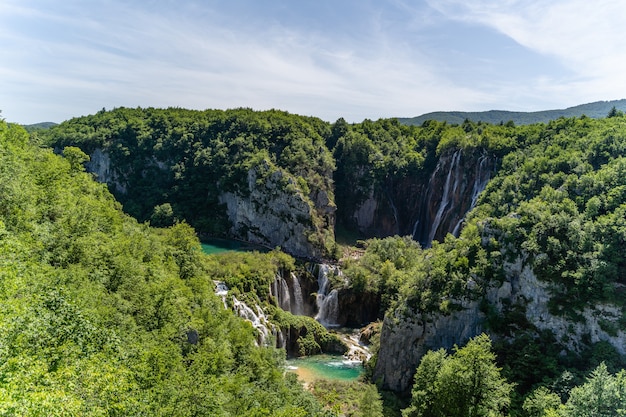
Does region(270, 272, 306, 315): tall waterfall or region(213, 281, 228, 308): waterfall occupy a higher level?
region(213, 281, 228, 308): waterfall

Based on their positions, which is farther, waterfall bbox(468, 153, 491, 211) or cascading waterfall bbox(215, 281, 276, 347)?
waterfall bbox(468, 153, 491, 211)

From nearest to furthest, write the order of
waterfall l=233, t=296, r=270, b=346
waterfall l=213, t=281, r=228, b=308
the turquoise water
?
the turquoise water → waterfall l=233, t=296, r=270, b=346 → waterfall l=213, t=281, r=228, b=308

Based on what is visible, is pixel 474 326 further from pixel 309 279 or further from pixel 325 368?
pixel 309 279

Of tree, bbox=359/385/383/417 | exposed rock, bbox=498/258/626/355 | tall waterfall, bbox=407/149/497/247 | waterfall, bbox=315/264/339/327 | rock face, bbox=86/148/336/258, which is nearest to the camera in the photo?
tree, bbox=359/385/383/417

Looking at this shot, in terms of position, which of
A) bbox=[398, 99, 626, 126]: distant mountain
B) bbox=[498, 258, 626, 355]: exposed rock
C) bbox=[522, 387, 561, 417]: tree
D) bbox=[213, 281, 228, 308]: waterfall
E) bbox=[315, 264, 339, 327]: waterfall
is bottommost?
bbox=[315, 264, 339, 327]: waterfall

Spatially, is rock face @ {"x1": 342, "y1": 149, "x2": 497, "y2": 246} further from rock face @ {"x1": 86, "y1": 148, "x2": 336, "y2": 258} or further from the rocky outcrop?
the rocky outcrop

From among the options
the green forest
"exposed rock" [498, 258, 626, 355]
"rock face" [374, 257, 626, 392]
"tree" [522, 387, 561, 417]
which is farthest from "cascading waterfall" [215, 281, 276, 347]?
"tree" [522, 387, 561, 417]

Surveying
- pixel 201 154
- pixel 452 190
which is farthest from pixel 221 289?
pixel 201 154
